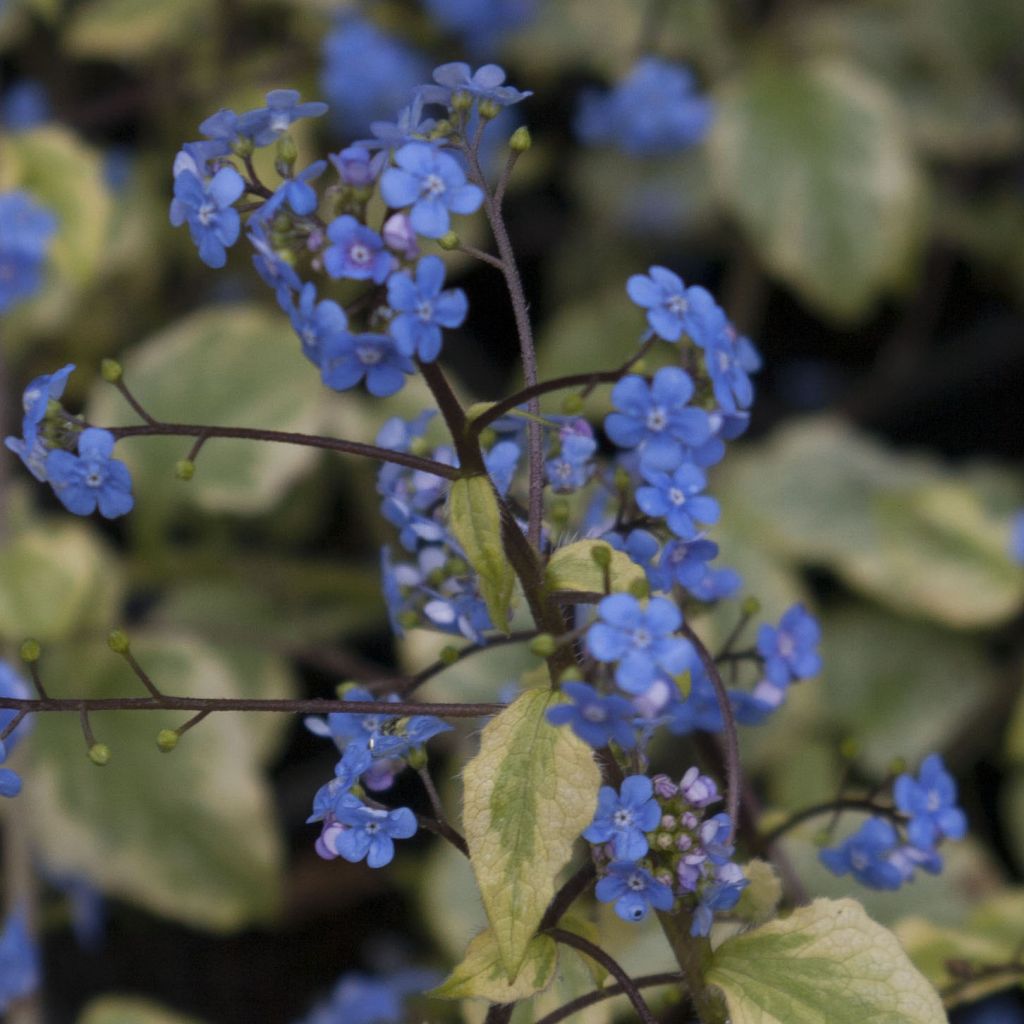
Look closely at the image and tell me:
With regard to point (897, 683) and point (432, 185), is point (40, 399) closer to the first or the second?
point (432, 185)

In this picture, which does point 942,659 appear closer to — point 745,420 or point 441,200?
point 745,420

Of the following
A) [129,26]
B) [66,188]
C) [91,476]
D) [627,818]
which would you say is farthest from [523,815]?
[129,26]

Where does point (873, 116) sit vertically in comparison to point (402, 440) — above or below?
below

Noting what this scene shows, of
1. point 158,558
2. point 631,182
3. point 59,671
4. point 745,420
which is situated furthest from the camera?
point 631,182

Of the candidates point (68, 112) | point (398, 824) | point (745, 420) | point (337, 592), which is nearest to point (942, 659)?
point (337, 592)

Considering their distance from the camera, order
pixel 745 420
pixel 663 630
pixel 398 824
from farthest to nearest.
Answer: pixel 745 420 → pixel 398 824 → pixel 663 630

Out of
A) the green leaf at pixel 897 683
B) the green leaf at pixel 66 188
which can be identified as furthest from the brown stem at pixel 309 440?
the green leaf at pixel 897 683

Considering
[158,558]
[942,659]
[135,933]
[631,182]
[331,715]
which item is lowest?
[135,933]
